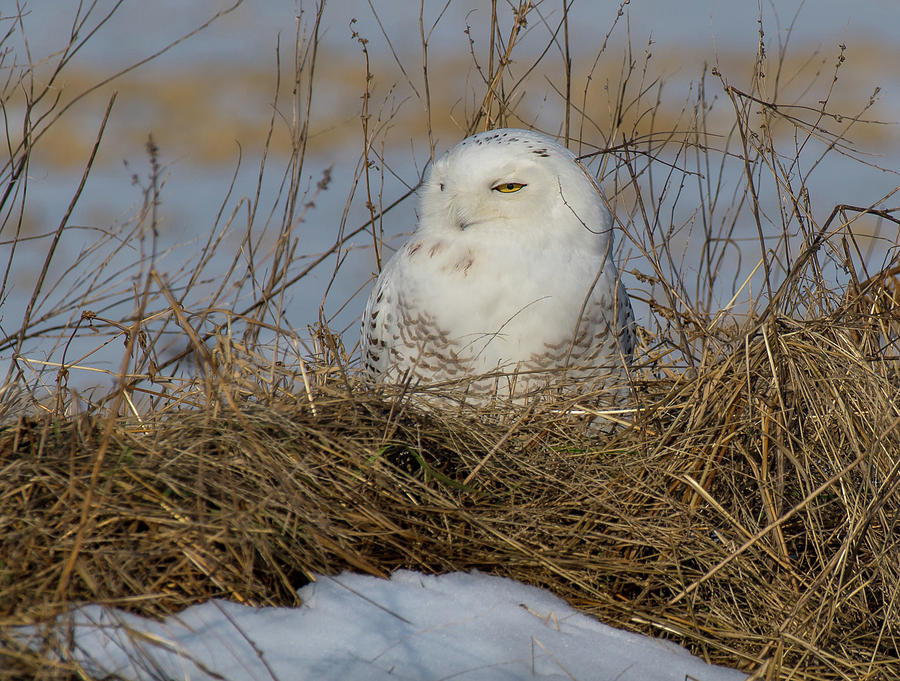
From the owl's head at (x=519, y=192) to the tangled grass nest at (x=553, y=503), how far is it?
0.70 meters

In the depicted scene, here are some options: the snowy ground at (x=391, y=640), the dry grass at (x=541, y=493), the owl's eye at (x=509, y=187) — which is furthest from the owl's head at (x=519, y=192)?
the snowy ground at (x=391, y=640)

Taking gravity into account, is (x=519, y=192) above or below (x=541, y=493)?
above

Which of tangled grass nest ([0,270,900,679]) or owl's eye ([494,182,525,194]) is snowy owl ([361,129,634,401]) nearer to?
owl's eye ([494,182,525,194])

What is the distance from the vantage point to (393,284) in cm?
295

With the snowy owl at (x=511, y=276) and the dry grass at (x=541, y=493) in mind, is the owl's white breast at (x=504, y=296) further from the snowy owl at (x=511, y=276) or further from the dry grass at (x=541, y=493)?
the dry grass at (x=541, y=493)

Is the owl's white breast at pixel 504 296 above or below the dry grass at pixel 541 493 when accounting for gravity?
above

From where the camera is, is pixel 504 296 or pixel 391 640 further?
pixel 504 296

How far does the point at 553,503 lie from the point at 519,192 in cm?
102

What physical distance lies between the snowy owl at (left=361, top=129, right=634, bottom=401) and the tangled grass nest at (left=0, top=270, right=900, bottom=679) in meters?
0.51

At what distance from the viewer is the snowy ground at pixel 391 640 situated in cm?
152

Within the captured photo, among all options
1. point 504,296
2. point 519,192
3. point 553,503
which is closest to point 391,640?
point 553,503

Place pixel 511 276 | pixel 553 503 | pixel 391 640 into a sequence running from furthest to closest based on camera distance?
pixel 511 276, pixel 553 503, pixel 391 640

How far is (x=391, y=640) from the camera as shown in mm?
1683

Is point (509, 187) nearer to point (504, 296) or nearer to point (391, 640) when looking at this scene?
point (504, 296)
